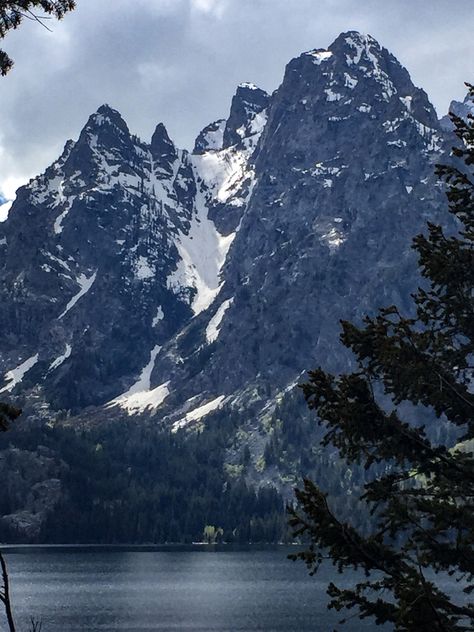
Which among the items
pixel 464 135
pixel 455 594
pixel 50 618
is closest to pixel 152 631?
pixel 50 618

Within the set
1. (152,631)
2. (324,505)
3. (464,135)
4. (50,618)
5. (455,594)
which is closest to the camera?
(324,505)

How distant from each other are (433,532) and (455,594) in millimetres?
176579

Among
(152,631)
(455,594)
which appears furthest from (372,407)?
(455,594)

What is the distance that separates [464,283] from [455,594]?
17533 cm

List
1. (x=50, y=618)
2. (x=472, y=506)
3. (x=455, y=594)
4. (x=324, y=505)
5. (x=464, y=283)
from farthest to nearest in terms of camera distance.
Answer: (x=455, y=594) < (x=50, y=618) < (x=464, y=283) < (x=472, y=506) < (x=324, y=505)

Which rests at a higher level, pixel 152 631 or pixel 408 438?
pixel 408 438

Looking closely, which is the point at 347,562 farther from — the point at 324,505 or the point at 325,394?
the point at 325,394

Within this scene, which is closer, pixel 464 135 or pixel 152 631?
pixel 464 135

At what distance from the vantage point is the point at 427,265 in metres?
27.2

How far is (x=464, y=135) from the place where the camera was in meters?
29.5

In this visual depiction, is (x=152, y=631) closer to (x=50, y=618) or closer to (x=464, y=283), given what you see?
(x=50, y=618)

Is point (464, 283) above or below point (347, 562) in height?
above

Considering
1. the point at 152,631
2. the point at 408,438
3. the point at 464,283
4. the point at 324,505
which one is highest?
A: the point at 464,283

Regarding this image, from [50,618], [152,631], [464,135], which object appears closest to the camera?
[464,135]
